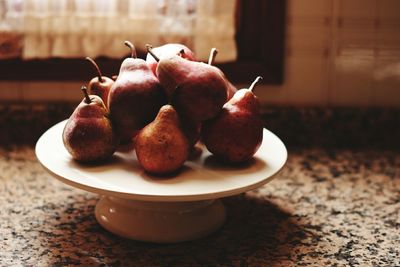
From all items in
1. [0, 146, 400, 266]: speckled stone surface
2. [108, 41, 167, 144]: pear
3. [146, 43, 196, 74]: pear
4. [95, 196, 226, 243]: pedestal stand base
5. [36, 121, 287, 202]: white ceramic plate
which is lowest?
[0, 146, 400, 266]: speckled stone surface

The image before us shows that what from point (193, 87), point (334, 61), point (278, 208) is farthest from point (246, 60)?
point (193, 87)

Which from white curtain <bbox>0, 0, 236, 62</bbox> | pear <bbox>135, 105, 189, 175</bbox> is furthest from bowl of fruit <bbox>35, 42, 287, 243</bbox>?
white curtain <bbox>0, 0, 236, 62</bbox>

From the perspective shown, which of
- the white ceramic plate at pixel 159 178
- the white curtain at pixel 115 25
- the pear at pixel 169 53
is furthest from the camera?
the white curtain at pixel 115 25

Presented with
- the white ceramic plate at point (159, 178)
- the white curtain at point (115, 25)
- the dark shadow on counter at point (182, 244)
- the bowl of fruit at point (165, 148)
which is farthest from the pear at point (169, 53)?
the white curtain at point (115, 25)

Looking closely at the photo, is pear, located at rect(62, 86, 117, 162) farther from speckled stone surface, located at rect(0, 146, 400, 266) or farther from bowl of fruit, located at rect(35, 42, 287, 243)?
speckled stone surface, located at rect(0, 146, 400, 266)

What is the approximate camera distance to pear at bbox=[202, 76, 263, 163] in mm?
702

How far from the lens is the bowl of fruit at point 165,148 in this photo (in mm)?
672

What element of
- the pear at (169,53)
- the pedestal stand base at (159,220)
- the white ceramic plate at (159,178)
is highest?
the pear at (169,53)

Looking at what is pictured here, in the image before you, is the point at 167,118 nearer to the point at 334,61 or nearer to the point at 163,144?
the point at 163,144

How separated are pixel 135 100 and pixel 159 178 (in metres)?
0.10

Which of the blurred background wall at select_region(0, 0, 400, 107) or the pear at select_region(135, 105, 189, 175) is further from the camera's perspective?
the blurred background wall at select_region(0, 0, 400, 107)

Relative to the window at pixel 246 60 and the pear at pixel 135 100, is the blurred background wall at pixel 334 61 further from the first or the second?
the pear at pixel 135 100

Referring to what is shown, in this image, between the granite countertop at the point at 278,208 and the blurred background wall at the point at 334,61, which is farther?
the blurred background wall at the point at 334,61

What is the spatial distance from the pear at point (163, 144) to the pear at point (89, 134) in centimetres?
5
